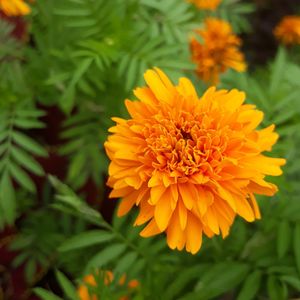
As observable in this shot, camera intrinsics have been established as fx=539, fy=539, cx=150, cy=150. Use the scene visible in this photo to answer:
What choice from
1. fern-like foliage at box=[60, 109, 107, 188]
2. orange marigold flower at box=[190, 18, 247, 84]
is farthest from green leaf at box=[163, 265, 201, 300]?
orange marigold flower at box=[190, 18, 247, 84]

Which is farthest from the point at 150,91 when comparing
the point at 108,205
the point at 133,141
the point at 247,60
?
the point at 247,60

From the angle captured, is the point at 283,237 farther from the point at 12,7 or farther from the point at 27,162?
the point at 12,7

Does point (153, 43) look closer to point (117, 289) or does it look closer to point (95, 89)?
point (95, 89)

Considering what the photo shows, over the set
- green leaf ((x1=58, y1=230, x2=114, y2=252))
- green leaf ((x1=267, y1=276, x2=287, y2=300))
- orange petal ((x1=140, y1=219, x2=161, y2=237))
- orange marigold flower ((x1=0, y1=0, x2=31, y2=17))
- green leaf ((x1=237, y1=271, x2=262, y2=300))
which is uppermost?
orange marigold flower ((x1=0, y1=0, x2=31, y2=17))

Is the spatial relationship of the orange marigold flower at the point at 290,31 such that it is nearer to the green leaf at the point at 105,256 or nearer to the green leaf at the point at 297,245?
the green leaf at the point at 297,245

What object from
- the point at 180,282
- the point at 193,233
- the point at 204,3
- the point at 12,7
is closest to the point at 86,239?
the point at 180,282

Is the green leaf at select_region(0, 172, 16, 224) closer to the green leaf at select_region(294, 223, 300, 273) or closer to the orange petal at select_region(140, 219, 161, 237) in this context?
the orange petal at select_region(140, 219, 161, 237)
